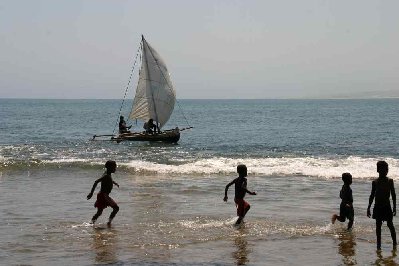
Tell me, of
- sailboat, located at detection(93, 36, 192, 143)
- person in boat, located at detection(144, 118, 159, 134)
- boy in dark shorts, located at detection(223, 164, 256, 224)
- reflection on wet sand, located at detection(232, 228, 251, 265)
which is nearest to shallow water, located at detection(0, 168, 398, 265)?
reflection on wet sand, located at detection(232, 228, 251, 265)

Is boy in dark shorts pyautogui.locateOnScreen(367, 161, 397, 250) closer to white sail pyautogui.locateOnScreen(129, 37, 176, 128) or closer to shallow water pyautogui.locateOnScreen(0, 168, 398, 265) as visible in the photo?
shallow water pyautogui.locateOnScreen(0, 168, 398, 265)

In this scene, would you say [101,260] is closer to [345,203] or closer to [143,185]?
[345,203]

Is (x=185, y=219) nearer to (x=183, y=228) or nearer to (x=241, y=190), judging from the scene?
(x=183, y=228)

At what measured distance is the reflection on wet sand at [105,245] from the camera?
9648 millimetres

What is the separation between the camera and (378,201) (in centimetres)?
1012

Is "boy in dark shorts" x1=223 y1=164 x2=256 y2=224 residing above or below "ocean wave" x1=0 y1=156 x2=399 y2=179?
above

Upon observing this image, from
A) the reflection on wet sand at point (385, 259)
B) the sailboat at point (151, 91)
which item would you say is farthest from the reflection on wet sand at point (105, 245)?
the sailboat at point (151, 91)

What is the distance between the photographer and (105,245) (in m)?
10.6

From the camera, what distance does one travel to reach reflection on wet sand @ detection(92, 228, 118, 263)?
31.7 ft

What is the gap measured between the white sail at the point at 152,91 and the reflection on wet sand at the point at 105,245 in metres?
32.5

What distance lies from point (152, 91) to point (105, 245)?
3431 cm

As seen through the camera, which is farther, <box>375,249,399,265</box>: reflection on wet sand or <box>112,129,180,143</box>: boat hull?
<box>112,129,180,143</box>: boat hull

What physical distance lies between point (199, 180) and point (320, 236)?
10223mm

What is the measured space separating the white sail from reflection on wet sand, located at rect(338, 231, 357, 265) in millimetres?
33521
